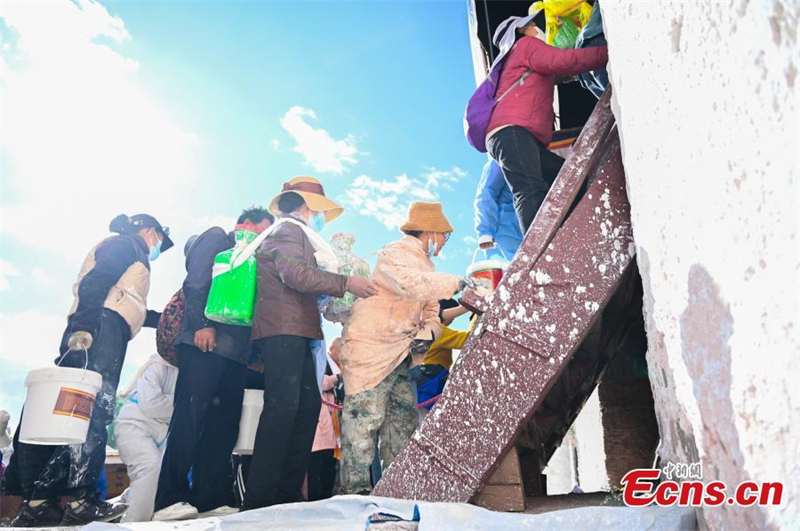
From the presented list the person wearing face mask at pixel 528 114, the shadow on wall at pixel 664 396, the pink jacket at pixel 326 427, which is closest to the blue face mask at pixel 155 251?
the pink jacket at pixel 326 427

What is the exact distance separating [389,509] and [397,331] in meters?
1.49

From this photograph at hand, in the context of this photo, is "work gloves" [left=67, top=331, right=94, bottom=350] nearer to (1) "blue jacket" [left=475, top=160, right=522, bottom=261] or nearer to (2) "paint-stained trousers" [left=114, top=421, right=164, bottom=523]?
(2) "paint-stained trousers" [left=114, top=421, right=164, bottom=523]

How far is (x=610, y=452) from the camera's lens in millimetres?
3637

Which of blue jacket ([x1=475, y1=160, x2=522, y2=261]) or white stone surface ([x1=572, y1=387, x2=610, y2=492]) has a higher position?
blue jacket ([x1=475, y1=160, x2=522, y2=261])

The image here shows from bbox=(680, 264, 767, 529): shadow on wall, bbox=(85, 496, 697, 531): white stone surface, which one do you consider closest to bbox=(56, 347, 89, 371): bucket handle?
bbox=(85, 496, 697, 531): white stone surface

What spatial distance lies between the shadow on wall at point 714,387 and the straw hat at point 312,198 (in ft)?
9.07

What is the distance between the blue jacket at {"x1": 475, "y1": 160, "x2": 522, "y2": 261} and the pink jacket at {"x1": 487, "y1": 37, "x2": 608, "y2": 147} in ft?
3.07

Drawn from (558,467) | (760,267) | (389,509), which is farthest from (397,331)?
(558,467)

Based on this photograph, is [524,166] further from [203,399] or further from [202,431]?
[202,431]

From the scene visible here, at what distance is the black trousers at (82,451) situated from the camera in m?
2.99

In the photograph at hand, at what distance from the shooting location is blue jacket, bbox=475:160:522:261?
3953mm

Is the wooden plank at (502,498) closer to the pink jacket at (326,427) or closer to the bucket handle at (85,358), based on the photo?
the pink jacket at (326,427)

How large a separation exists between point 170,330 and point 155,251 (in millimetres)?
972

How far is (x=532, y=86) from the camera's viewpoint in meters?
2.99
